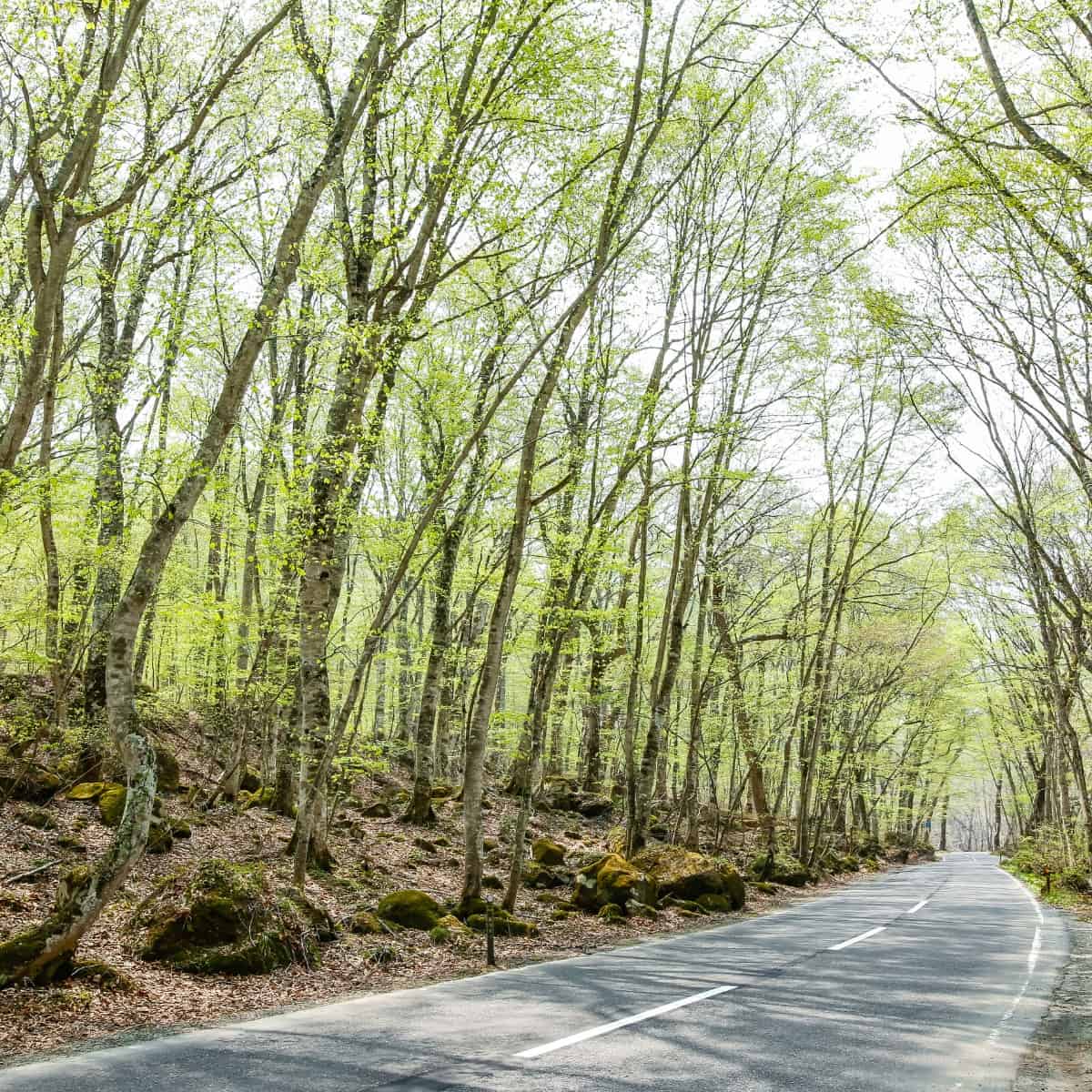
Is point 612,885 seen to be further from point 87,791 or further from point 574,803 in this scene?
point 574,803

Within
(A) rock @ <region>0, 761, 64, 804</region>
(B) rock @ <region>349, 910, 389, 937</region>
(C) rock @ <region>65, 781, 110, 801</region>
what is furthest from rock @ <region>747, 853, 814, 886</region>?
(A) rock @ <region>0, 761, 64, 804</region>

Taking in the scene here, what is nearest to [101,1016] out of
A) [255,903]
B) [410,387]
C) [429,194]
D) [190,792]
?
[255,903]

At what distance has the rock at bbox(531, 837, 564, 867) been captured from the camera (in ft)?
56.9

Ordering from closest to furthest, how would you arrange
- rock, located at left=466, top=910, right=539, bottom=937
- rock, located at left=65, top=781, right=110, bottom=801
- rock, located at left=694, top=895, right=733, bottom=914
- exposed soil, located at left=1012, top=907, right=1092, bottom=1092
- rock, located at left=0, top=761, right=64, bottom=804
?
exposed soil, located at left=1012, top=907, right=1092, bottom=1092 → rock, located at left=466, top=910, right=539, bottom=937 → rock, located at left=0, top=761, right=64, bottom=804 → rock, located at left=65, top=781, right=110, bottom=801 → rock, located at left=694, top=895, right=733, bottom=914

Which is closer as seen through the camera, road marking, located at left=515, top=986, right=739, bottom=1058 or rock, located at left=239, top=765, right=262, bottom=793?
road marking, located at left=515, top=986, right=739, bottom=1058

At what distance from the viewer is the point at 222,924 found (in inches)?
334

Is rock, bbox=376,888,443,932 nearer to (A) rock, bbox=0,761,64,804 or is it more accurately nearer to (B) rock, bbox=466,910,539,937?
(B) rock, bbox=466,910,539,937

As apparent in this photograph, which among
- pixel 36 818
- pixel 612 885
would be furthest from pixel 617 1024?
pixel 36 818

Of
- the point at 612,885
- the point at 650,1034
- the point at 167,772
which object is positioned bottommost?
the point at 612,885

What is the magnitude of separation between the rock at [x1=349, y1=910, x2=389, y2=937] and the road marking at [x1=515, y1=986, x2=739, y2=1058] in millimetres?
4459

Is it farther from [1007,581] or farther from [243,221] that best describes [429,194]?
[1007,581]

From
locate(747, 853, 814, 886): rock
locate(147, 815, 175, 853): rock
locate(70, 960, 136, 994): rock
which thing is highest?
locate(147, 815, 175, 853): rock

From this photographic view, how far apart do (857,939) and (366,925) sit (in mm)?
7300

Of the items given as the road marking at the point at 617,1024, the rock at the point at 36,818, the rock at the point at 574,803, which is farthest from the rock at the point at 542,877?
the rock at the point at 574,803
